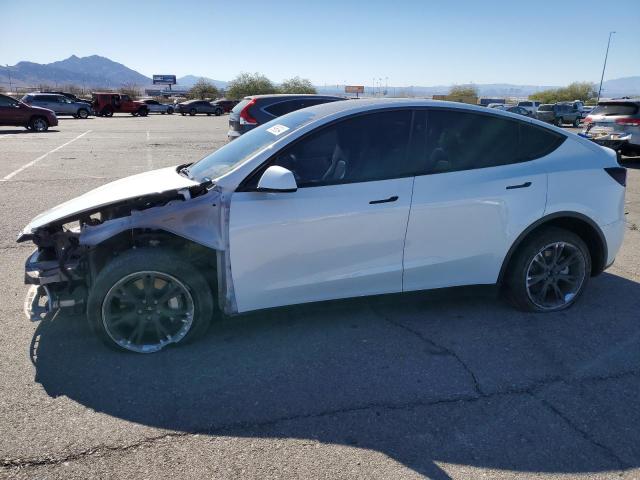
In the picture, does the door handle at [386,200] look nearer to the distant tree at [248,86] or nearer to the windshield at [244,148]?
the windshield at [244,148]

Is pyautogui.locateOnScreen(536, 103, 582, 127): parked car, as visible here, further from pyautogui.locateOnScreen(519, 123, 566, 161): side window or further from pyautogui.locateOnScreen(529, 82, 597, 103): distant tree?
pyautogui.locateOnScreen(529, 82, 597, 103): distant tree

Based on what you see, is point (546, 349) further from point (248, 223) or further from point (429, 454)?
point (248, 223)

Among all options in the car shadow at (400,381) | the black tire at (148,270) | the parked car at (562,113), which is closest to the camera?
the car shadow at (400,381)

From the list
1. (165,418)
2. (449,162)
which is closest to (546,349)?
(449,162)

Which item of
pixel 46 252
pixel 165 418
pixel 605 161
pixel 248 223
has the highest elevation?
pixel 605 161

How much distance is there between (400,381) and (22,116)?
24.3 metres

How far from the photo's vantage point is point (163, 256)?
3.48m

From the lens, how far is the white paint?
3.51 meters

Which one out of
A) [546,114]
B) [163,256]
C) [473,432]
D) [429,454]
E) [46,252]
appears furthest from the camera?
[546,114]

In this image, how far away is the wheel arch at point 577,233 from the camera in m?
4.12

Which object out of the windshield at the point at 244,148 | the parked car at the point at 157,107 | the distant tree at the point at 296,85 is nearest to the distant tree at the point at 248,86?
the distant tree at the point at 296,85

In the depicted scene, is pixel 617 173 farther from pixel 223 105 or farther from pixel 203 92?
pixel 203 92

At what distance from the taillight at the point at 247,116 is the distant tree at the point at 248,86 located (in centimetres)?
6358

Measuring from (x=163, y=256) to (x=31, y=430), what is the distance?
4.12ft
